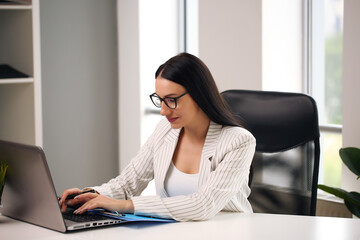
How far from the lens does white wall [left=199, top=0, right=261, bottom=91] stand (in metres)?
3.02

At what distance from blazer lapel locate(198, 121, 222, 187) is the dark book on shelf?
1.50 meters

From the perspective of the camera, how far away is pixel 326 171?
3143 millimetres

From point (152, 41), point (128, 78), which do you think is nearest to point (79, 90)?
point (128, 78)

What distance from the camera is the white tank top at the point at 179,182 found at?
6.51 feet

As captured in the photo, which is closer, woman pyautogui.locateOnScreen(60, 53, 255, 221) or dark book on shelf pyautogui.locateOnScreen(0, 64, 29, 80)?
woman pyautogui.locateOnScreen(60, 53, 255, 221)

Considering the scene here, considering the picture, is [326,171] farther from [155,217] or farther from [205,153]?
[155,217]

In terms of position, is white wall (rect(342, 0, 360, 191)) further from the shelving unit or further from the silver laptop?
the shelving unit

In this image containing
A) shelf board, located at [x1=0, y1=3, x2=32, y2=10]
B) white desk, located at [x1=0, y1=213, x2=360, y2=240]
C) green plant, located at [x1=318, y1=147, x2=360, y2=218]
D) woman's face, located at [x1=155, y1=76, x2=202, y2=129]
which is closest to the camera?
white desk, located at [x1=0, y1=213, x2=360, y2=240]

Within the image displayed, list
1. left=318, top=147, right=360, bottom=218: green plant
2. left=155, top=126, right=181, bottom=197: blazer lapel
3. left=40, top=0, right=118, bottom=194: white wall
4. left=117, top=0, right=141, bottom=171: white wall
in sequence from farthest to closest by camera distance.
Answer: left=117, top=0, right=141, bottom=171: white wall, left=40, top=0, right=118, bottom=194: white wall, left=318, top=147, right=360, bottom=218: green plant, left=155, top=126, right=181, bottom=197: blazer lapel

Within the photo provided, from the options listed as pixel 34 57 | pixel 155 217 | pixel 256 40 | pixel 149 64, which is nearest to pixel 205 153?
pixel 155 217

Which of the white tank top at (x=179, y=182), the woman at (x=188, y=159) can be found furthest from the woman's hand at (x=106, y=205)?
the white tank top at (x=179, y=182)

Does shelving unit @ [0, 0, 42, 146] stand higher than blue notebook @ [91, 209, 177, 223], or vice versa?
shelving unit @ [0, 0, 42, 146]

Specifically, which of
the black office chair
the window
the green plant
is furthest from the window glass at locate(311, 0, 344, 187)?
the black office chair

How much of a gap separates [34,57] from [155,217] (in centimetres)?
160
